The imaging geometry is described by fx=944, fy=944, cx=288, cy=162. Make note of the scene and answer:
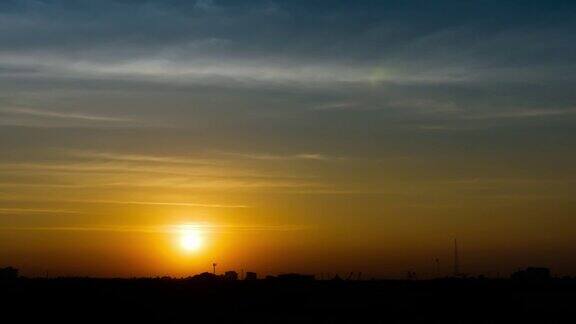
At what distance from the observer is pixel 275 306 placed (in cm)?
12581

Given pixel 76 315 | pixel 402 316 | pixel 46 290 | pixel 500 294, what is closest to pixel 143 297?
pixel 46 290

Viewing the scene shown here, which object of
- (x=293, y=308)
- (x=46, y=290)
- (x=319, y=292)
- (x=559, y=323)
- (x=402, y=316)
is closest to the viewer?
(x=559, y=323)

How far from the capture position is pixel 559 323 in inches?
3935

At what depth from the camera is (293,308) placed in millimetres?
122750

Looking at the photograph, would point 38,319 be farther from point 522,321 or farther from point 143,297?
point 522,321

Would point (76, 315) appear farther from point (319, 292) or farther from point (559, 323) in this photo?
point (319, 292)

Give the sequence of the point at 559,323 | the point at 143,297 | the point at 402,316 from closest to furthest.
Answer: the point at 559,323, the point at 402,316, the point at 143,297

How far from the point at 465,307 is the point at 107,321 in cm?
4998

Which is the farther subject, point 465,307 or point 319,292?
point 319,292

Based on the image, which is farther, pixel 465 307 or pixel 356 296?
pixel 356 296

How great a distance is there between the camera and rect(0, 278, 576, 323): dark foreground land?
10362cm

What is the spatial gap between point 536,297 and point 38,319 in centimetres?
8153

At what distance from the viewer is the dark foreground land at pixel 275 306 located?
104m

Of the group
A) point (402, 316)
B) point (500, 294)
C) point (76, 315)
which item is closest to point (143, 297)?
point (76, 315)
